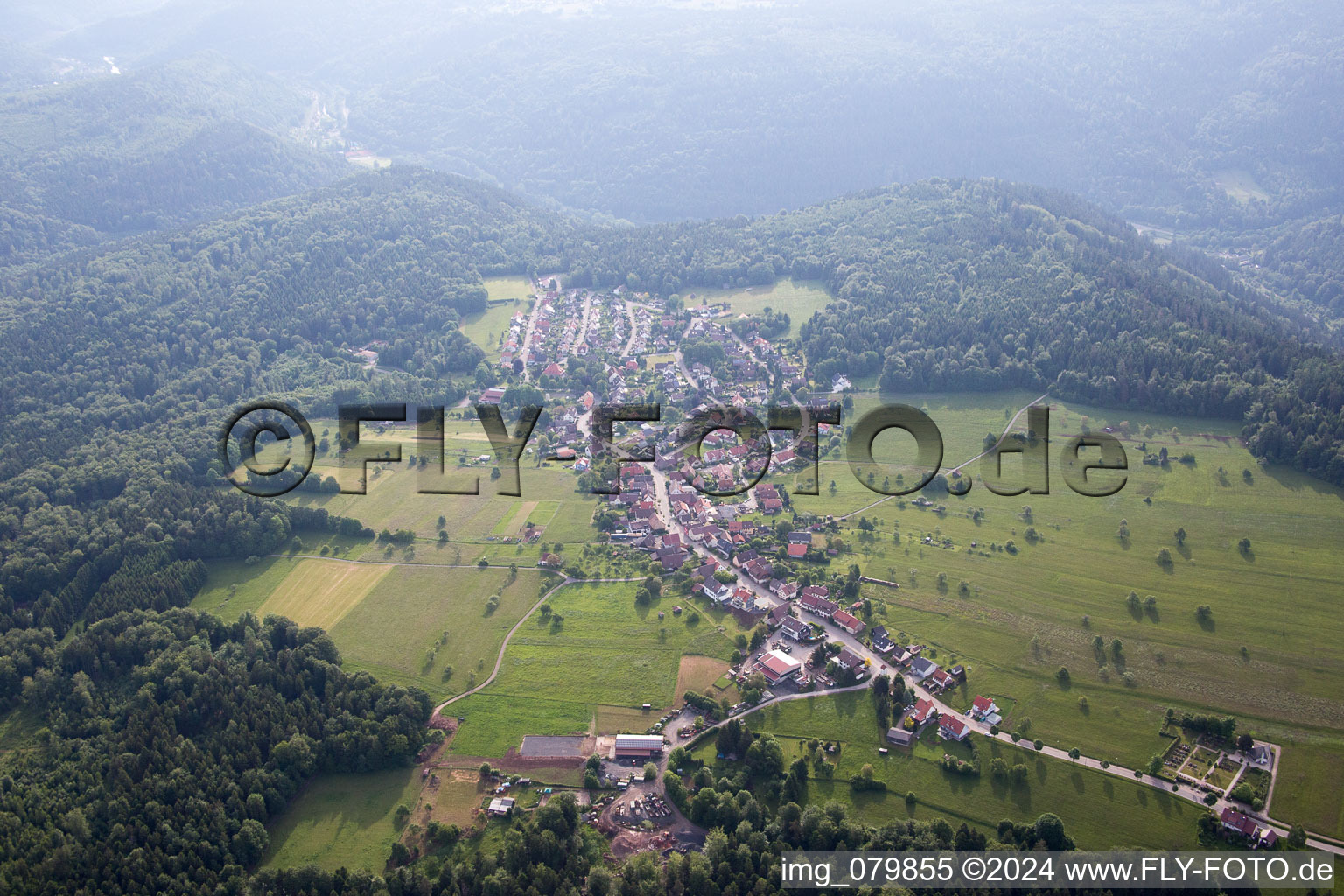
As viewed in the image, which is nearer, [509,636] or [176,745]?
[176,745]

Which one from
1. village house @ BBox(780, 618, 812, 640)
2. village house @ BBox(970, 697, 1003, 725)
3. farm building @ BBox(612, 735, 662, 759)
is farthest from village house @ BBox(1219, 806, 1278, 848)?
farm building @ BBox(612, 735, 662, 759)

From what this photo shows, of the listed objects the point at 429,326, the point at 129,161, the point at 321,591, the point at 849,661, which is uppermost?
the point at 129,161

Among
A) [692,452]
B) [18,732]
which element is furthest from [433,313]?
[18,732]

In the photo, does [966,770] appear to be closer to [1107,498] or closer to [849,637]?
[849,637]

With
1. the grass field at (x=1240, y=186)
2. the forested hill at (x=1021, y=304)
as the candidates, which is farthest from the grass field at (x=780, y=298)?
the grass field at (x=1240, y=186)

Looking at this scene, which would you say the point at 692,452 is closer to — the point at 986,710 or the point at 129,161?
the point at 986,710

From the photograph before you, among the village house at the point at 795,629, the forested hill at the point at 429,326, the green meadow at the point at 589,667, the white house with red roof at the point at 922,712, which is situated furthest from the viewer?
the forested hill at the point at 429,326

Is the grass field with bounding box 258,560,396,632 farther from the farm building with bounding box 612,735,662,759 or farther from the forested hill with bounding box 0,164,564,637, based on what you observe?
the farm building with bounding box 612,735,662,759

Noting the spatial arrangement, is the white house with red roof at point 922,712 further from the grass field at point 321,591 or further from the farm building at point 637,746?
the grass field at point 321,591
